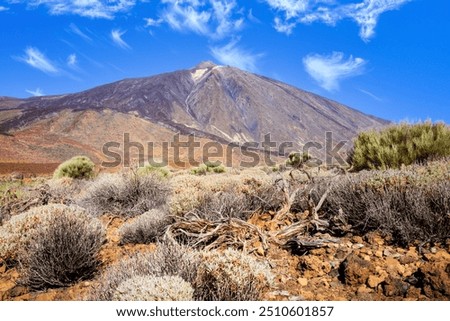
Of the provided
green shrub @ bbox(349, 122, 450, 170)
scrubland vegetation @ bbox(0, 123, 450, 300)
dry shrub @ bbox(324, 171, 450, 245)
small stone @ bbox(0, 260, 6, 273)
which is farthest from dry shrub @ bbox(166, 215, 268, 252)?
green shrub @ bbox(349, 122, 450, 170)

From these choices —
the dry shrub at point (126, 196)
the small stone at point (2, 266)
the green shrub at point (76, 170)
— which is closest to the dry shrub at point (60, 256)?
the small stone at point (2, 266)

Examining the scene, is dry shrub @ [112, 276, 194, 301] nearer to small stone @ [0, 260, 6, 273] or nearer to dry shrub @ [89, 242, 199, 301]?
dry shrub @ [89, 242, 199, 301]

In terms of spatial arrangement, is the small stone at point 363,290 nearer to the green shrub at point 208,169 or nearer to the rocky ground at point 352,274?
the rocky ground at point 352,274

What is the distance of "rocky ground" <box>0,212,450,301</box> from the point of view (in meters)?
2.64

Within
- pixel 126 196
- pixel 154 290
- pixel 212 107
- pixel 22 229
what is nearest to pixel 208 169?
pixel 126 196

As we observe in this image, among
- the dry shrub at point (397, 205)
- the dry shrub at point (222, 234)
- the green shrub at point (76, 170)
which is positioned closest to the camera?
the dry shrub at point (397, 205)

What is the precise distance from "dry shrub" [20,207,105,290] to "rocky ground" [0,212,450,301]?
0.12m

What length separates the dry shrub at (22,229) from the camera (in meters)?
4.29

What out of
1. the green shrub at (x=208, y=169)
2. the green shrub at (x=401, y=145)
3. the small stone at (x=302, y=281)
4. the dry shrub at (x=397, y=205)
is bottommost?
the small stone at (x=302, y=281)

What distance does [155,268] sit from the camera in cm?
278

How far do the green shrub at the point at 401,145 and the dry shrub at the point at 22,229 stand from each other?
6.01 metres

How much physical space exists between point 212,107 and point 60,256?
133 meters

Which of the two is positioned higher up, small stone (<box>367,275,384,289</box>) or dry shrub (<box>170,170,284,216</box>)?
dry shrub (<box>170,170,284,216</box>)
